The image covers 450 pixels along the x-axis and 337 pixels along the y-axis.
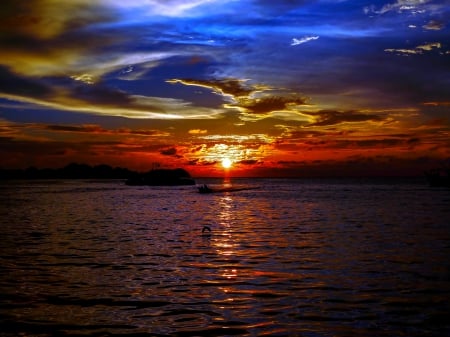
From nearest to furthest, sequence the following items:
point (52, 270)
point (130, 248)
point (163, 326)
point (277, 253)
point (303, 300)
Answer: point (163, 326), point (303, 300), point (52, 270), point (277, 253), point (130, 248)

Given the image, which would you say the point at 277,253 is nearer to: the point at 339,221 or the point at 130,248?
the point at 130,248

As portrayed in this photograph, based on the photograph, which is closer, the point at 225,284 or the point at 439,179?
the point at 225,284

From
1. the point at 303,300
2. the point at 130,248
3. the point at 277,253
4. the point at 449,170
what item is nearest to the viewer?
the point at 303,300

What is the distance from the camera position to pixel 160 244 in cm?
3172

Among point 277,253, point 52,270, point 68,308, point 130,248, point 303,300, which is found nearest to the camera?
point 68,308

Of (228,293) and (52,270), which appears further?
(52,270)

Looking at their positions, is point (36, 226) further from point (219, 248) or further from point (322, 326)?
point (322, 326)

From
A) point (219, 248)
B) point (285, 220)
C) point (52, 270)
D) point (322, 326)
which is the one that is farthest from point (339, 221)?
point (322, 326)

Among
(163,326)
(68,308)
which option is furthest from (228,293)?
(68,308)

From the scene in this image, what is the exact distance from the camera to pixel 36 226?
143 ft

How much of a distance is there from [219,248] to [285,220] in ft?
68.8

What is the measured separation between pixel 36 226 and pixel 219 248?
70.3 feet

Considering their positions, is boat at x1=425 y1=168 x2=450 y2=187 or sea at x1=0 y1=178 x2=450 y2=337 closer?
sea at x1=0 y1=178 x2=450 y2=337

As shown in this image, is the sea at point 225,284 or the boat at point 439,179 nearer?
the sea at point 225,284
